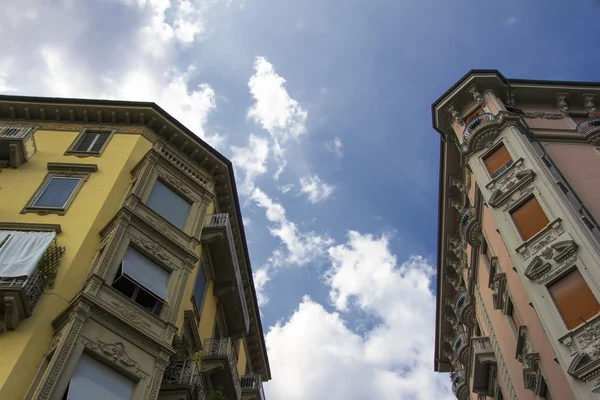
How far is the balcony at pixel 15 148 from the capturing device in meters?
21.0

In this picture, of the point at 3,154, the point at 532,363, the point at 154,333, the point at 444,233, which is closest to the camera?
the point at 154,333

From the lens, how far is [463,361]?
97.2 ft

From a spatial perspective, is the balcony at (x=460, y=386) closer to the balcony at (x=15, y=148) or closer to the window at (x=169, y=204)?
the window at (x=169, y=204)

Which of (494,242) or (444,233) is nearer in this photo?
(494,242)

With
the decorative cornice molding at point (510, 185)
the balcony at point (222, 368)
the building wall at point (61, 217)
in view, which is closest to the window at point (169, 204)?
the building wall at point (61, 217)

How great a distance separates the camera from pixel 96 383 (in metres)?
14.2

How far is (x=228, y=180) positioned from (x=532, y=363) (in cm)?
1609

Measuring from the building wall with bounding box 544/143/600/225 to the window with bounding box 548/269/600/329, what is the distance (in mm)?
4390

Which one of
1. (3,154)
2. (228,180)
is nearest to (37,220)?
(3,154)

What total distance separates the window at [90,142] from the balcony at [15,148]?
1.65 m

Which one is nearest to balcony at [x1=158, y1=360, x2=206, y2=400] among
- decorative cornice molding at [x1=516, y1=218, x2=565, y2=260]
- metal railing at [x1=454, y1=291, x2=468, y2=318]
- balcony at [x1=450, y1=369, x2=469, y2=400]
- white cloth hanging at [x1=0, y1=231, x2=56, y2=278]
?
white cloth hanging at [x1=0, y1=231, x2=56, y2=278]

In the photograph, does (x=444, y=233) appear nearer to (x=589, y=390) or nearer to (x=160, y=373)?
(x=589, y=390)

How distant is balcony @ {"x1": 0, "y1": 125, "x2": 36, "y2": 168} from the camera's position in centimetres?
2097

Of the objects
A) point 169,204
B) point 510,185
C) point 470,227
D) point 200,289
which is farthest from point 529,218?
point 169,204
